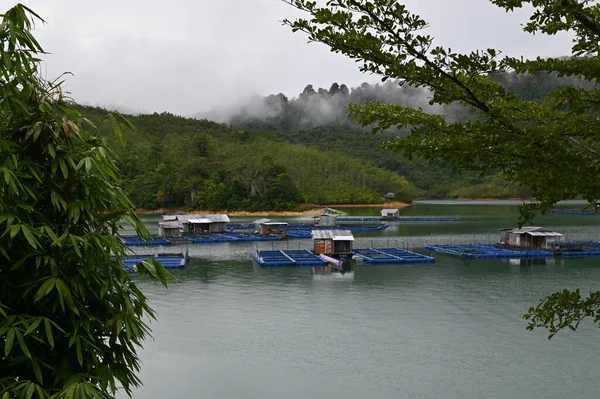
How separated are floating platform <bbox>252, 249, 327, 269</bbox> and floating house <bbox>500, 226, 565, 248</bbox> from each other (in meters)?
12.4

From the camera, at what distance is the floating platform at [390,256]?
27203 mm

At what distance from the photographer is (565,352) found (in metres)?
12.9

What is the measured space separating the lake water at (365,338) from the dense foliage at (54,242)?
8.19 meters

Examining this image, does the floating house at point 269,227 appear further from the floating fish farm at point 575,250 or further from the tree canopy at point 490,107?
the tree canopy at point 490,107

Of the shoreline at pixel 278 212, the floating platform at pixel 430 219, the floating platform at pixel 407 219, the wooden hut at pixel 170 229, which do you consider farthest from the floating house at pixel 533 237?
the shoreline at pixel 278 212

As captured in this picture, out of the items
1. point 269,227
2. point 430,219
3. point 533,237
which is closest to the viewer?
point 533,237

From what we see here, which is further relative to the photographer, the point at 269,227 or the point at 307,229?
the point at 307,229

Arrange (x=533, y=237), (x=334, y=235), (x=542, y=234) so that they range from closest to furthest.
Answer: (x=334, y=235) < (x=542, y=234) < (x=533, y=237)

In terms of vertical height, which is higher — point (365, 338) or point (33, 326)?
point (33, 326)

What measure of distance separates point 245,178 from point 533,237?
143 ft

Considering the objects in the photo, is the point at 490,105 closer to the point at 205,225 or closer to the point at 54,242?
the point at 54,242

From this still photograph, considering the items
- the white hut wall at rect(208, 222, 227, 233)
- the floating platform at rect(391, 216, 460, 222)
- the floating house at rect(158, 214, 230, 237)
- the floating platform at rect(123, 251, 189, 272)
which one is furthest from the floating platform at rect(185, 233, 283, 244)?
the floating platform at rect(391, 216, 460, 222)

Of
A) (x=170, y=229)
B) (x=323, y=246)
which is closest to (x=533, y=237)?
(x=323, y=246)

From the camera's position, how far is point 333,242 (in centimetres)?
2906
